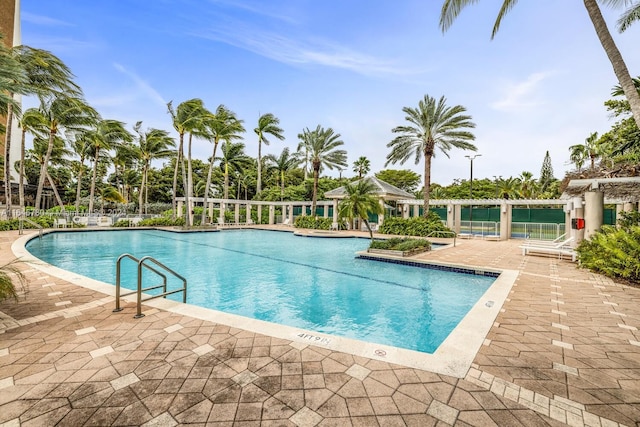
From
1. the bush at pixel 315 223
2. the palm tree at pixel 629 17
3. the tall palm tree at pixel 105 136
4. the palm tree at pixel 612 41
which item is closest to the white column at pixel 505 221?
the palm tree at pixel 629 17

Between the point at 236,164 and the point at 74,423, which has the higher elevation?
the point at 236,164

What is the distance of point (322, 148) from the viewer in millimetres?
24453

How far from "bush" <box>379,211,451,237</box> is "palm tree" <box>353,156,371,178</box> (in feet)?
80.8

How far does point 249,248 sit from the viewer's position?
45.7 ft

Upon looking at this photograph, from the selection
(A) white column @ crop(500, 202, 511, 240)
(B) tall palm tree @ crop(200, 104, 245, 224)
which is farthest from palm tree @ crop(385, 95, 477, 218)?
(B) tall palm tree @ crop(200, 104, 245, 224)

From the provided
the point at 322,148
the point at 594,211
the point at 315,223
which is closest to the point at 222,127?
the point at 322,148

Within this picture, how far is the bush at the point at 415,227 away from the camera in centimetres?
1780

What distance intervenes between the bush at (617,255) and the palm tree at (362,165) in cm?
3583

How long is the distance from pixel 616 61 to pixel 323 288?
25.9 feet

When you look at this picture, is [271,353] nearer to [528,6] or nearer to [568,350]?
[568,350]

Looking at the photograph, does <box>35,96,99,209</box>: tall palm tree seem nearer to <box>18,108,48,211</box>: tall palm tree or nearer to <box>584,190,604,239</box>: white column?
<box>18,108,48,211</box>: tall palm tree

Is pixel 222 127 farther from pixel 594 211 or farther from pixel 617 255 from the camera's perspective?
pixel 617 255

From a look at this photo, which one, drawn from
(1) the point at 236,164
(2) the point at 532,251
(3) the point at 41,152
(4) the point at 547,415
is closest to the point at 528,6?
(2) the point at 532,251

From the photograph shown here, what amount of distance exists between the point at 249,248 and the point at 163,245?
15.7ft
